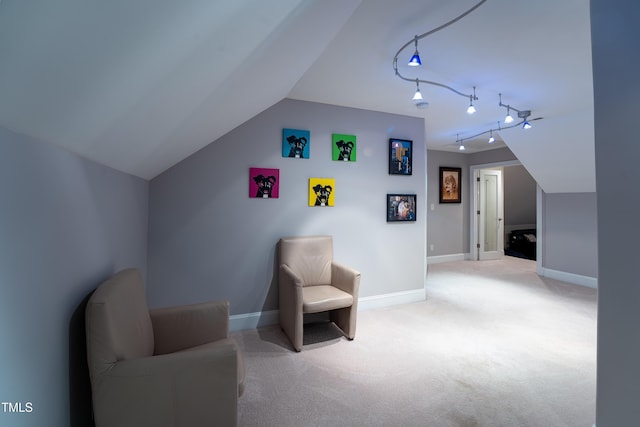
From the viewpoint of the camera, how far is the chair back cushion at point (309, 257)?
9.84 ft

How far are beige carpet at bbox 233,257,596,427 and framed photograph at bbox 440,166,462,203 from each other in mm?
3116

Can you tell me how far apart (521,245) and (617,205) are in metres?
7.67

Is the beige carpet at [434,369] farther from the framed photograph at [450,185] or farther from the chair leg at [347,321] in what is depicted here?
the framed photograph at [450,185]

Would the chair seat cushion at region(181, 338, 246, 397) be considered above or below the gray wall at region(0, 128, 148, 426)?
below

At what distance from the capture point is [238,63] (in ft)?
5.08

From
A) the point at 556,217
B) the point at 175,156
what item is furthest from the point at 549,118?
the point at 175,156

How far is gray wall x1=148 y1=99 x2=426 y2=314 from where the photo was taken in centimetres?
277

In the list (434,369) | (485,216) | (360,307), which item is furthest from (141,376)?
(485,216)

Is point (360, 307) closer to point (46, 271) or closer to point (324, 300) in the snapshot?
point (324, 300)

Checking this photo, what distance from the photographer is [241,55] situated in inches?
58.7

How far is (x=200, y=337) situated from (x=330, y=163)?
89.1 inches

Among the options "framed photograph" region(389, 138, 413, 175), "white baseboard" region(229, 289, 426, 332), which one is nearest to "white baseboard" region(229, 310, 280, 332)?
"white baseboard" region(229, 289, 426, 332)

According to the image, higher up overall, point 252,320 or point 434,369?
point 252,320

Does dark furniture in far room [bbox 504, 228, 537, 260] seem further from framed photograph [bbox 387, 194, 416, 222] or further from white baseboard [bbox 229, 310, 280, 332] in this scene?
white baseboard [bbox 229, 310, 280, 332]
